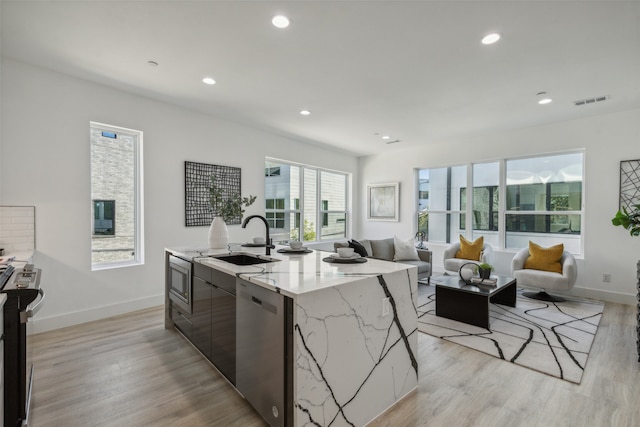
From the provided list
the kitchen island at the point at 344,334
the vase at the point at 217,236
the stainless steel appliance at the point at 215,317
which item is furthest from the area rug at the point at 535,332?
the vase at the point at 217,236

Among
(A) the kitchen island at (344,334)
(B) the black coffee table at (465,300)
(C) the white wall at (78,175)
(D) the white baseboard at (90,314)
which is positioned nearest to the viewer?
(A) the kitchen island at (344,334)

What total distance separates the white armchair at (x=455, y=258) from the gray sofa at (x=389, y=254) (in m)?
0.31

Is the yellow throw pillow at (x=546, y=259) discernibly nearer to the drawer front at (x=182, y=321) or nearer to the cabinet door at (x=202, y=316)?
the cabinet door at (x=202, y=316)

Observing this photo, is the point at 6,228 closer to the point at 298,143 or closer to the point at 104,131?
the point at 104,131

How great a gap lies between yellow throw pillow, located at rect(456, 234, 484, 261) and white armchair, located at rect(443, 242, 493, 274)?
2.6 inches

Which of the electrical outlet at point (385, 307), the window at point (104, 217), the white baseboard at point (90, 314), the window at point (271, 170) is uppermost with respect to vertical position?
the window at point (271, 170)

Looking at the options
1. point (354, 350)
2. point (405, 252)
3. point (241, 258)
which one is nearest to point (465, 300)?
point (405, 252)

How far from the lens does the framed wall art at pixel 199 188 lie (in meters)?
4.20

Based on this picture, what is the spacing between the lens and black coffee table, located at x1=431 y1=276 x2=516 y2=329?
10.6 feet

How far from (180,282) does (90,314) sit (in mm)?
1535

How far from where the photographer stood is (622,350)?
8.84ft

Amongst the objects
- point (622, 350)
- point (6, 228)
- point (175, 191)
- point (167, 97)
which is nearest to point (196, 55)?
point (167, 97)

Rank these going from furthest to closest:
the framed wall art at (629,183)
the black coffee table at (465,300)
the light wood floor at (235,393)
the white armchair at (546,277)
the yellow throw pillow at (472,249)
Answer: the yellow throw pillow at (472,249) → the framed wall art at (629,183) → the white armchair at (546,277) → the black coffee table at (465,300) → the light wood floor at (235,393)

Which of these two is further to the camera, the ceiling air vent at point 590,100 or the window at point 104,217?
the ceiling air vent at point 590,100
